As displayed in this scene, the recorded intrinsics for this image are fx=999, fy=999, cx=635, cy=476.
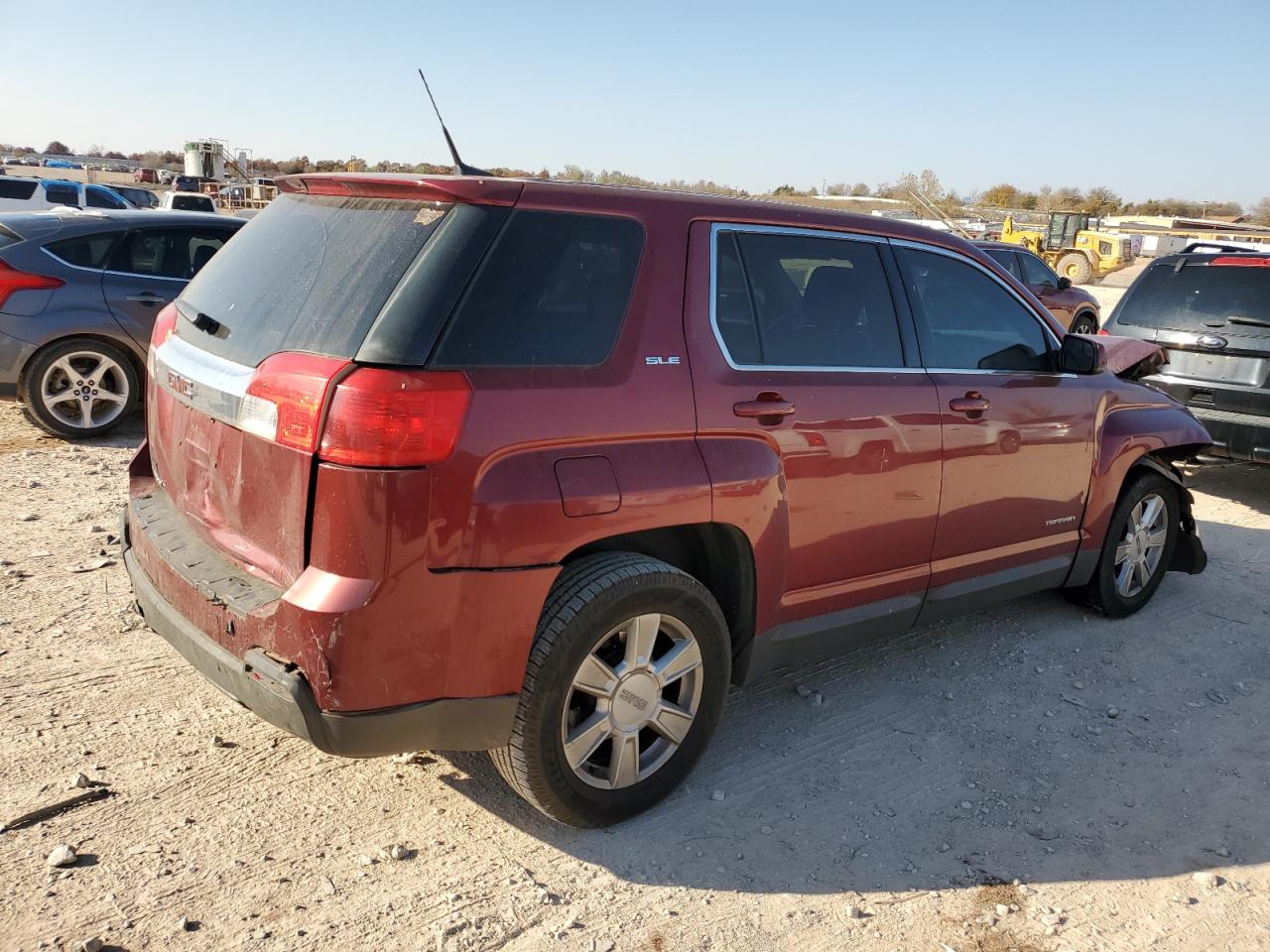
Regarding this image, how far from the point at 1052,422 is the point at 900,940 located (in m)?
2.56

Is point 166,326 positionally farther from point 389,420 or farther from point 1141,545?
point 1141,545

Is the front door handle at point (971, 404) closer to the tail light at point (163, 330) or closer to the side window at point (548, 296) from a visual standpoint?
the side window at point (548, 296)

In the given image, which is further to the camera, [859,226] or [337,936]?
[859,226]

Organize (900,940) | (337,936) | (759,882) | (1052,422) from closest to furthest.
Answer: (337,936)
(900,940)
(759,882)
(1052,422)

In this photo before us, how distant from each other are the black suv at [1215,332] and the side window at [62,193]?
2017 centimetres

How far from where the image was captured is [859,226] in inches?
154

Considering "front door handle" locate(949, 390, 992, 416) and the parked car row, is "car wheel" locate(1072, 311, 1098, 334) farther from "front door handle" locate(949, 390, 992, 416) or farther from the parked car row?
the parked car row

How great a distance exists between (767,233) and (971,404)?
1191mm

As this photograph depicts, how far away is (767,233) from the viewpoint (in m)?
3.56

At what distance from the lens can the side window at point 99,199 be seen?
21188 millimetres

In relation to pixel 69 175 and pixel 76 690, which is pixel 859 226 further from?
pixel 69 175

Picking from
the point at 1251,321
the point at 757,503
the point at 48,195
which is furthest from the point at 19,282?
the point at 48,195

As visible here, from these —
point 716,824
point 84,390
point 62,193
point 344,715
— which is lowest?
point 716,824

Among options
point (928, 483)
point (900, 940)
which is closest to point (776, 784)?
point (900, 940)
